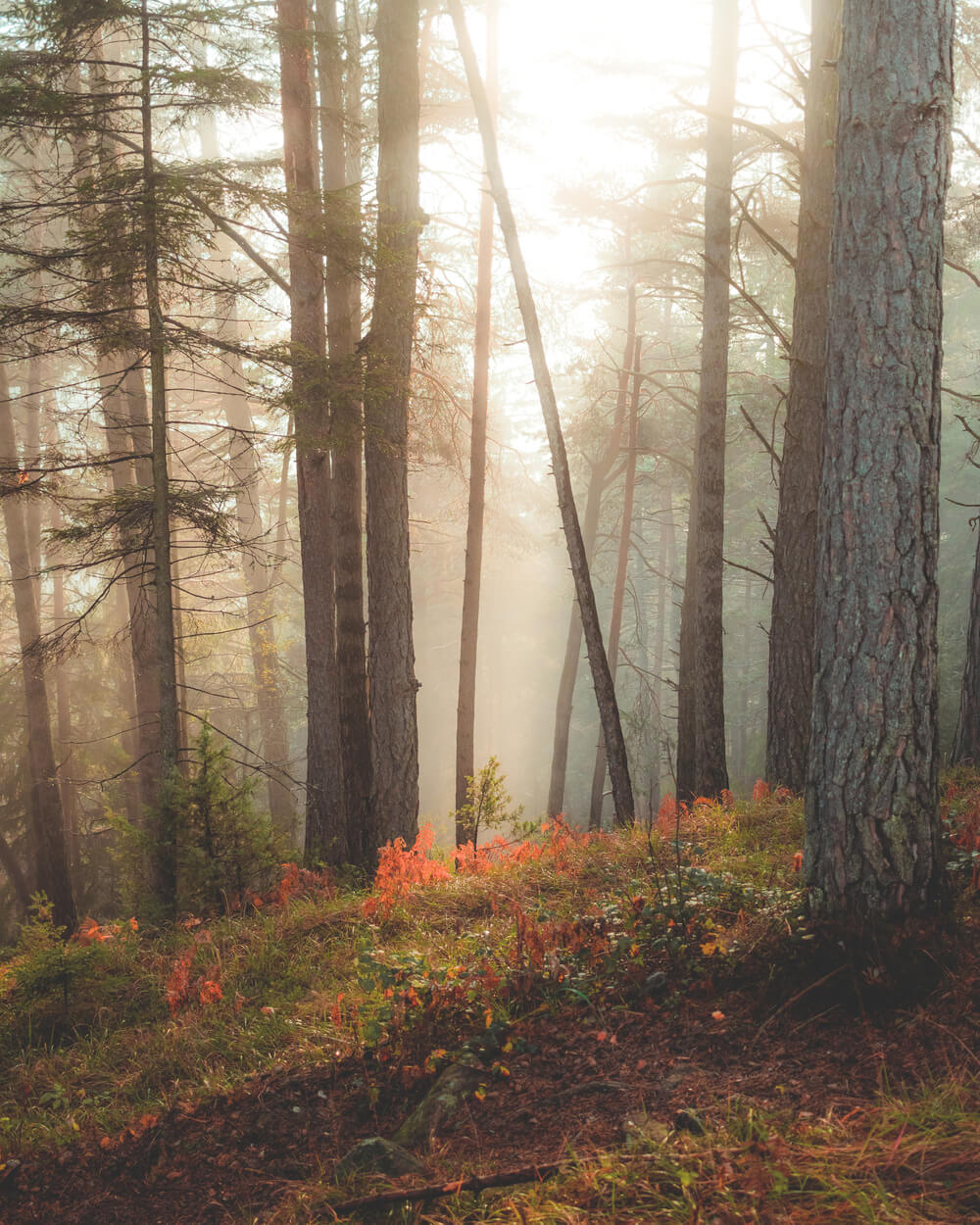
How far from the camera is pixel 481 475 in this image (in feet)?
38.4

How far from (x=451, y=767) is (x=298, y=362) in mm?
29469

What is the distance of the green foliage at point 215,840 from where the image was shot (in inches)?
268

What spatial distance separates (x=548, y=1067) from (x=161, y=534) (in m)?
5.87

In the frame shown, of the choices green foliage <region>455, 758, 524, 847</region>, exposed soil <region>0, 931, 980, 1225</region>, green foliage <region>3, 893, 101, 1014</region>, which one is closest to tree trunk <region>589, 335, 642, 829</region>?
green foliage <region>455, 758, 524, 847</region>

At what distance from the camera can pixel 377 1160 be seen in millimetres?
2801

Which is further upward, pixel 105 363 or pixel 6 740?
pixel 105 363

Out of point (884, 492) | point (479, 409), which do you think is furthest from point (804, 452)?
point (479, 409)

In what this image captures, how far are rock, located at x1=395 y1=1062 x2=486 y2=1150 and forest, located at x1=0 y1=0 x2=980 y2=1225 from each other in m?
0.02

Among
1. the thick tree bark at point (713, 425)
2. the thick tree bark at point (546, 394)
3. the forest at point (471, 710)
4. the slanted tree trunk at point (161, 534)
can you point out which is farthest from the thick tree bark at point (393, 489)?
the thick tree bark at point (713, 425)

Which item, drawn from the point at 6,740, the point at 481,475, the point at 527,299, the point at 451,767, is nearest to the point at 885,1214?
the point at 527,299

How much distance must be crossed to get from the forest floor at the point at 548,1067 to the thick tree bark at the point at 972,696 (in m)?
2.22

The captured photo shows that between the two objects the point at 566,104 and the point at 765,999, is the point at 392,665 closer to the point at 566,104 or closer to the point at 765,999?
the point at 765,999

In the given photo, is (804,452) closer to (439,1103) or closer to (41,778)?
(439,1103)

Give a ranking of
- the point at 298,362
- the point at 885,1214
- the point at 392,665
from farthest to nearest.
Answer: the point at 392,665, the point at 298,362, the point at 885,1214
